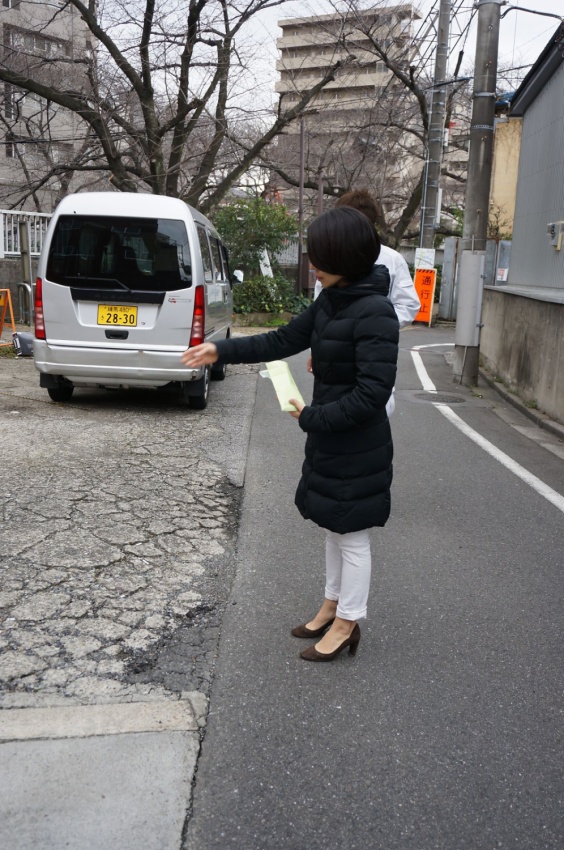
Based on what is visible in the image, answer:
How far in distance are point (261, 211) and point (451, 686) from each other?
17921 millimetres

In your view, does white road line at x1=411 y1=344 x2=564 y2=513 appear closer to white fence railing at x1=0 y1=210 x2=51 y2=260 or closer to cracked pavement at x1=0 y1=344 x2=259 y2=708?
cracked pavement at x1=0 y1=344 x2=259 y2=708

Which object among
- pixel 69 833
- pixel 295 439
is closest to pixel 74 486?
pixel 295 439

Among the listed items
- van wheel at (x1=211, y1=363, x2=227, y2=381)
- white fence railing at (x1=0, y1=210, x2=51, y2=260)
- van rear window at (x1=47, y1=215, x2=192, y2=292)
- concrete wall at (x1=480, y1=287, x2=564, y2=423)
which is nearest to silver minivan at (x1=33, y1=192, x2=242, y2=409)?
van rear window at (x1=47, y1=215, x2=192, y2=292)

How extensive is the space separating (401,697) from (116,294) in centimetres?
541

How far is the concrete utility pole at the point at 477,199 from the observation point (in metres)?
10.8

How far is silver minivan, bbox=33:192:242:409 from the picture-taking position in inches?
294

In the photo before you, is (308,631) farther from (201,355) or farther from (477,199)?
(477,199)

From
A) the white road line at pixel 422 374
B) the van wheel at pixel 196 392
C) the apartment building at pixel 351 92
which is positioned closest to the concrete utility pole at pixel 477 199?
the white road line at pixel 422 374

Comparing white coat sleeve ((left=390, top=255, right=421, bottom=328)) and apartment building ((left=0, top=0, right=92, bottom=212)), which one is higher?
apartment building ((left=0, top=0, right=92, bottom=212))

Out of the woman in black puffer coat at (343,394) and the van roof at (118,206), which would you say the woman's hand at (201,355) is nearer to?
the woman in black puffer coat at (343,394)

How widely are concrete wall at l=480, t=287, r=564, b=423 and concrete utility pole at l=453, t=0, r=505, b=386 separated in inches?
20.2

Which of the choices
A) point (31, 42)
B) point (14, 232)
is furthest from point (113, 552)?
point (31, 42)

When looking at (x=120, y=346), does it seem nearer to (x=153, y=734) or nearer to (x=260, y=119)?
(x=153, y=734)

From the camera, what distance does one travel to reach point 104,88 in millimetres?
18812
